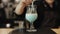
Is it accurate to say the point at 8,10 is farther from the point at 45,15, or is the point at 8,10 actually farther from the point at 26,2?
the point at 45,15

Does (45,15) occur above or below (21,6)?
below

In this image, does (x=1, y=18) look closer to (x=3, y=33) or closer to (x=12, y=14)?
(x=12, y=14)

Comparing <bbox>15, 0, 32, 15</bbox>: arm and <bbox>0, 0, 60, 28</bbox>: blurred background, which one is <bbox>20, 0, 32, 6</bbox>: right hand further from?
<bbox>0, 0, 60, 28</bbox>: blurred background

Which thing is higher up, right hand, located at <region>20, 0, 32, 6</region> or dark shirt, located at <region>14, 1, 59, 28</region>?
right hand, located at <region>20, 0, 32, 6</region>

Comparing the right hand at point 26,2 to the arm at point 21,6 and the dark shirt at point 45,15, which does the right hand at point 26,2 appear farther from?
the dark shirt at point 45,15

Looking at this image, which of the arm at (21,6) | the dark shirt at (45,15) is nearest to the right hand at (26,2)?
the arm at (21,6)

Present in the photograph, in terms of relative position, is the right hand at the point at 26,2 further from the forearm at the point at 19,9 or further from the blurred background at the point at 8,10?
the blurred background at the point at 8,10

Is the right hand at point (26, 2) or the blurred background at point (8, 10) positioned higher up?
the right hand at point (26, 2)

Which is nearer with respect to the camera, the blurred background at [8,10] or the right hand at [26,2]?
the right hand at [26,2]

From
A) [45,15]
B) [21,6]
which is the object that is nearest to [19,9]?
[21,6]

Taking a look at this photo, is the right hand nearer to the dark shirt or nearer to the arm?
the arm

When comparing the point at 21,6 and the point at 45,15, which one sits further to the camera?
the point at 45,15

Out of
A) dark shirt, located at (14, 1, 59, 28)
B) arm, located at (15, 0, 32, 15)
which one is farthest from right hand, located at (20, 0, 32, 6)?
dark shirt, located at (14, 1, 59, 28)

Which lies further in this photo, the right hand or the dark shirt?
the dark shirt
